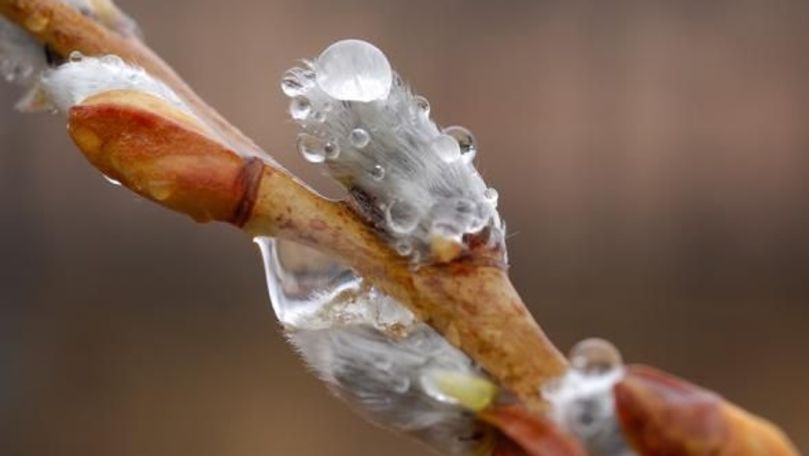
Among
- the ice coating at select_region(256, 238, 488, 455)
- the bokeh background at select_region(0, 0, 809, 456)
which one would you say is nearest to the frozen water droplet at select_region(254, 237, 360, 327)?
the ice coating at select_region(256, 238, 488, 455)

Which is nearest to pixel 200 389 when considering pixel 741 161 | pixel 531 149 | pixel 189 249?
pixel 189 249

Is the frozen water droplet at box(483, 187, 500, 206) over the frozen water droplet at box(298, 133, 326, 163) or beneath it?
over

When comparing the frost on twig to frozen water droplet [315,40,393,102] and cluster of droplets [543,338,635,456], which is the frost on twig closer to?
frozen water droplet [315,40,393,102]

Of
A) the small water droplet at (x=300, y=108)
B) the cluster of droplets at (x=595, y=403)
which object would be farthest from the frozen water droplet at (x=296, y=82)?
the cluster of droplets at (x=595, y=403)

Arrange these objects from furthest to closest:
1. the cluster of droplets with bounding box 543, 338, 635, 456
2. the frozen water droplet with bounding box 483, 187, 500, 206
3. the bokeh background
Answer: the bokeh background
the frozen water droplet with bounding box 483, 187, 500, 206
the cluster of droplets with bounding box 543, 338, 635, 456

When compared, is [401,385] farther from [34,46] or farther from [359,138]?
[34,46]

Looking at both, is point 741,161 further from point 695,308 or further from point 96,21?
point 96,21

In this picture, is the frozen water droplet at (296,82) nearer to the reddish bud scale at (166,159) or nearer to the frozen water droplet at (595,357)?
the reddish bud scale at (166,159)
